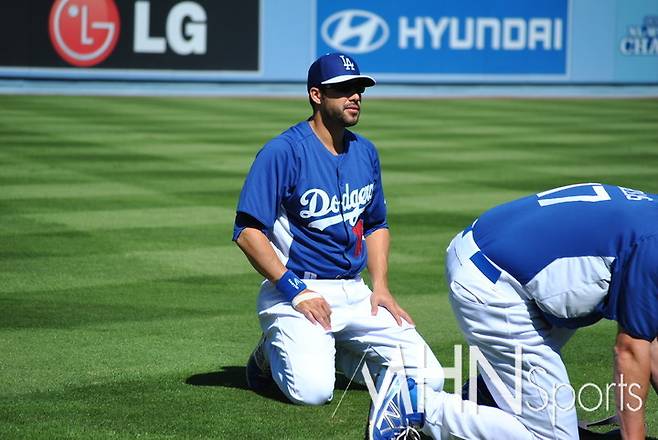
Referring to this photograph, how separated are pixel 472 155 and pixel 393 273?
8.03 m

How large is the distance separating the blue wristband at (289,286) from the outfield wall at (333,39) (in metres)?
21.2

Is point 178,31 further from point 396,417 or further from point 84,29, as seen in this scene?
point 396,417

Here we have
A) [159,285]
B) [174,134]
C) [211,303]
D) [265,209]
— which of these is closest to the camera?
[265,209]

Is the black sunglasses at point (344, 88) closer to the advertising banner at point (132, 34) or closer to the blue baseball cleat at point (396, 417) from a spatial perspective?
the blue baseball cleat at point (396, 417)

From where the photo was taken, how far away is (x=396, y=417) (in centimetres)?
506

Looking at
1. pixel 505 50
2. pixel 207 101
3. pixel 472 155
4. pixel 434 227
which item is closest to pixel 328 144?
pixel 434 227

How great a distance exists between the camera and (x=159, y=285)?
28.2 ft

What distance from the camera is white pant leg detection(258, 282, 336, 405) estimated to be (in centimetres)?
566

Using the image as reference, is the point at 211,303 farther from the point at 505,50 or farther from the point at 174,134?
the point at 505,50

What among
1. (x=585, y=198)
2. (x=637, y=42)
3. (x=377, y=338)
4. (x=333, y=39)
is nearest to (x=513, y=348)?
(x=585, y=198)

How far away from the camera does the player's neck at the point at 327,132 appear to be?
605 centimetres

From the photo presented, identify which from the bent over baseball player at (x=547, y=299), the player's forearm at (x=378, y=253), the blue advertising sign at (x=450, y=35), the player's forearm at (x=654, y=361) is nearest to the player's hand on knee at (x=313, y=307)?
the player's forearm at (x=378, y=253)

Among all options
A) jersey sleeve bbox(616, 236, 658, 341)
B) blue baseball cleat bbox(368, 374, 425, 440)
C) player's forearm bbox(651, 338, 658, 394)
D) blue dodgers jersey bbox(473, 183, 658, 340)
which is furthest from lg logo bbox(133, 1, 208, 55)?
jersey sleeve bbox(616, 236, 658, 341)

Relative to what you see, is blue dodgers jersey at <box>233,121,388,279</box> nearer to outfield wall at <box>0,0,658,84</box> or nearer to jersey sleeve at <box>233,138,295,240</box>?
jersey sleeve at <box>233,138,295,240</box>
